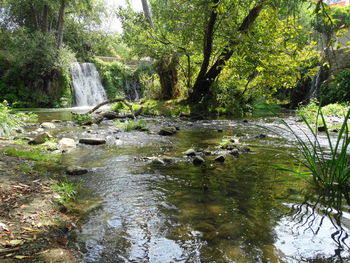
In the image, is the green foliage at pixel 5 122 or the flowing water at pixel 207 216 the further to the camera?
→ the green foliage at pixel 5 122

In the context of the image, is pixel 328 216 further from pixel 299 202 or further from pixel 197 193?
pixel 197 193

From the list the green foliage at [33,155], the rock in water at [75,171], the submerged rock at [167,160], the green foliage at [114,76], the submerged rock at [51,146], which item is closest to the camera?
the rock in water at [75,171]

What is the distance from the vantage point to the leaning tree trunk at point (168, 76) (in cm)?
1397

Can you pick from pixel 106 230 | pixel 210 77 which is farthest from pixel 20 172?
pixel 210 77

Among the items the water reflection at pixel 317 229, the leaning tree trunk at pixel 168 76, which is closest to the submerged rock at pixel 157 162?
the water reflection at pixel 317 229

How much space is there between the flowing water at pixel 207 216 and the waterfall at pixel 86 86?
18084mm

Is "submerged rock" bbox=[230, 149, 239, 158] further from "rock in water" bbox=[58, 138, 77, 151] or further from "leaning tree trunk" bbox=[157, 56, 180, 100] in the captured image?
"leaning tree trunk" bbox=[157, 56, 180, 100]

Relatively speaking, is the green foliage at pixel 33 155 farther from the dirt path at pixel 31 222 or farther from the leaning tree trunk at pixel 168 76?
the leaning tree trunk at pixel 168 76

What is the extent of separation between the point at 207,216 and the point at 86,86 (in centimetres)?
2187

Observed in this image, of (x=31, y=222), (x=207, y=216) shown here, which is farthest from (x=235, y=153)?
(x=31, y=222)

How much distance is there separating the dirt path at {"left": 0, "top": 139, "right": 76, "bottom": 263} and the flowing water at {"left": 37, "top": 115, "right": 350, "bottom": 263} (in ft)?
0.57

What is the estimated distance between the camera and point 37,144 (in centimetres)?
608

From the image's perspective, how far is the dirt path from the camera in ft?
6.14

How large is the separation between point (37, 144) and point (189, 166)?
3787 millimetres
